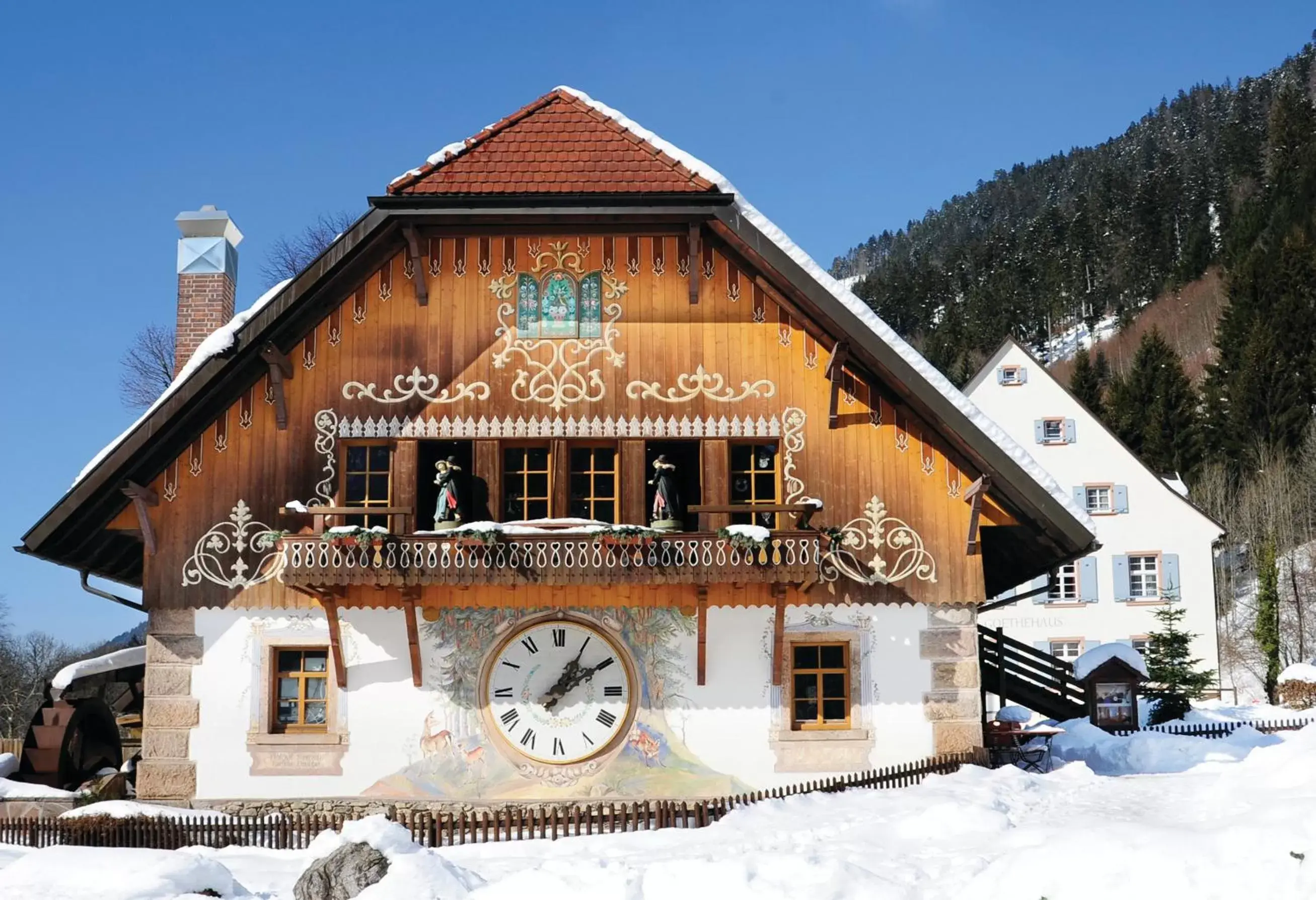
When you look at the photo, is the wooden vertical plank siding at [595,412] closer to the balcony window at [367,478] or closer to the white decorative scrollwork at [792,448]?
the white decorative scrollwork at [792,448]

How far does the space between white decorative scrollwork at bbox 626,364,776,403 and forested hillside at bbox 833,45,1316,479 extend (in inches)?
1991

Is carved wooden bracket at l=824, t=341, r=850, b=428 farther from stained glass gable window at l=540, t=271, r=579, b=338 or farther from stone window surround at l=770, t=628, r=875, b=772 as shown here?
stained glass gable window at l=540, t=271, r=579, b=338

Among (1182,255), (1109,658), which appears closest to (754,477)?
(1109,658)

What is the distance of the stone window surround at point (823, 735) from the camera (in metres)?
17.7

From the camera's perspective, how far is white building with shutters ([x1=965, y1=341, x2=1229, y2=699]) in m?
43.5

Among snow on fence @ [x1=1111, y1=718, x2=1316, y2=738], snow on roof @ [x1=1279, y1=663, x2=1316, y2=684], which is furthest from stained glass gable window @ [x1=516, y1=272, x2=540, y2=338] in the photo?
snow on roof @ [x1=1279, y1=663, x2=1316, y2=684]

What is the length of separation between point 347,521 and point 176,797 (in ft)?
14.0

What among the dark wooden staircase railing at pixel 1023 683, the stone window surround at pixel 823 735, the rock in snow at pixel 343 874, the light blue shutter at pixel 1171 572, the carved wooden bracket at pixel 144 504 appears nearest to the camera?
the rock in snow at pixel 343 874

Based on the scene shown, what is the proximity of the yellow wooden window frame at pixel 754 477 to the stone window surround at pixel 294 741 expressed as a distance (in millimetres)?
5949

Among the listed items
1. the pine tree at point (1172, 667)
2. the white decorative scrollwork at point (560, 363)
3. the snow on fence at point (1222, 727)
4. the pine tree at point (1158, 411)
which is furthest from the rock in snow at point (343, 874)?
the pine tree at point (1158, 411)

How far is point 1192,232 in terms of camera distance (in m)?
96.8

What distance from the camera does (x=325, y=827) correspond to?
1575cm

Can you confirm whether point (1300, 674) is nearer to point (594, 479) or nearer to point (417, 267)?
point (594, 479)

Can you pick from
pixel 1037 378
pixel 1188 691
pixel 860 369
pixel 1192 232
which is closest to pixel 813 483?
pixel 860 369
